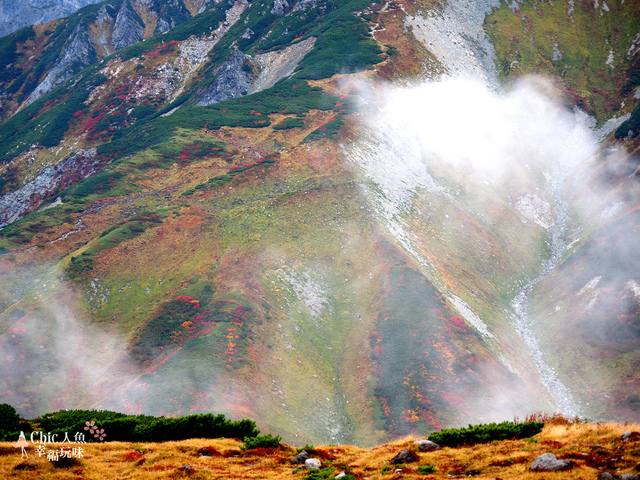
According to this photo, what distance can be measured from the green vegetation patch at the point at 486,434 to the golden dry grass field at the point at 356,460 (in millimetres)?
741

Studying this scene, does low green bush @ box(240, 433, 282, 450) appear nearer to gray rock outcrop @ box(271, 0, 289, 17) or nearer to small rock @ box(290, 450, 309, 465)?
small rock @ box(290, 450, 309, 465)

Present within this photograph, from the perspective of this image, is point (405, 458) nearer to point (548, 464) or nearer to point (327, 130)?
point (548, 464)

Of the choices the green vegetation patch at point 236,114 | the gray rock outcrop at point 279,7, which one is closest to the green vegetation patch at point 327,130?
the green vegetation patch at point 236,114

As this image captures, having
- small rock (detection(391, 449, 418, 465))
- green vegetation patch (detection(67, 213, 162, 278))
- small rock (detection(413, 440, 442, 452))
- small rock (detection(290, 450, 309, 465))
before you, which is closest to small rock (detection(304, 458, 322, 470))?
small rock (detection(290, 450, 309, 465))

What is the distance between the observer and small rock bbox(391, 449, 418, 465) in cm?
2166

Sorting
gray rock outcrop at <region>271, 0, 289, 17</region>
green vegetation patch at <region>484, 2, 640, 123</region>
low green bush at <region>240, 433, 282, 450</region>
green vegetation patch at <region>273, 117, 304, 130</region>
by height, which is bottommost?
low green bush at <region>240, 433, 282, 450</region>

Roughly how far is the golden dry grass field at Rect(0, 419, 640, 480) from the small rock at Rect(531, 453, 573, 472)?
0.29 meters

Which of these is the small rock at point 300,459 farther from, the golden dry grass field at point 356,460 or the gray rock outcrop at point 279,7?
the gray rock outcrop at point 279,7

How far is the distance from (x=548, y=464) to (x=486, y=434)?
659 centimetres

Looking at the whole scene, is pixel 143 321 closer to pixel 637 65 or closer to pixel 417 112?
pixel 417 112

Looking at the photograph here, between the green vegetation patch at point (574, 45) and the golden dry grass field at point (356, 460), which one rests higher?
the green vegetation patch at point (574, 45)

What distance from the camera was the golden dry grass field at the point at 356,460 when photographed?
1789 cm

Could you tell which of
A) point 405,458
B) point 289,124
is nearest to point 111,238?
point 289,124

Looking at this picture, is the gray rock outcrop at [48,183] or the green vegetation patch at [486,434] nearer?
the green vegetation patch at [486,434]
